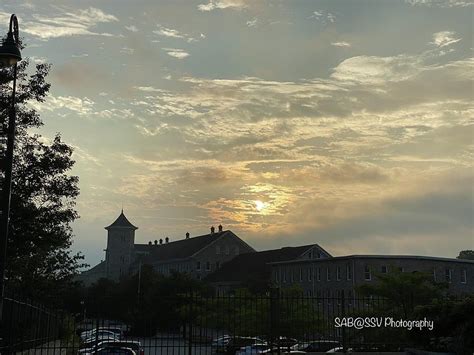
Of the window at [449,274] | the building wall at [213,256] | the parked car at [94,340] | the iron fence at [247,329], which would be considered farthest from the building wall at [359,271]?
the parked car at [94,340]

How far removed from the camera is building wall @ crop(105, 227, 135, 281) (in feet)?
446

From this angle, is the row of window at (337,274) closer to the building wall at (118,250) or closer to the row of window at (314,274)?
the row of window at (314,274)

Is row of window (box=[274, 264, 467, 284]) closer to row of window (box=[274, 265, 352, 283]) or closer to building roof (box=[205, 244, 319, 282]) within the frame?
row of window (box=[274, 265, 352, 283])

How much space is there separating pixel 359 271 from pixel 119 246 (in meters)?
79.5

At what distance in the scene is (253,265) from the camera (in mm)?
94750

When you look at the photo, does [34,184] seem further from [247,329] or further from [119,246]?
[119,246]

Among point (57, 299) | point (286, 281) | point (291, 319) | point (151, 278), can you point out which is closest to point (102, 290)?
point (151, 278)

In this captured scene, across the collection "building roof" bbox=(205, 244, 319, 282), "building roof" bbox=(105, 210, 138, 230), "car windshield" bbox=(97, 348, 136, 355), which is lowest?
"car windshield" bbox=(97, 348, 136, 355)

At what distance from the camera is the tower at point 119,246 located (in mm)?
135875

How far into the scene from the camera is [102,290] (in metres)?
88.6

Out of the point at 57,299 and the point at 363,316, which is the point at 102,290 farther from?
the point at 363,316

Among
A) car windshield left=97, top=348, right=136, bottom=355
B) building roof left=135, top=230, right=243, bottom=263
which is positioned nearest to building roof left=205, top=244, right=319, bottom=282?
building roof left=135, top=230, right=243, bottom=263

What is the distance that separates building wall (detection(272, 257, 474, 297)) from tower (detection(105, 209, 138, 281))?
6624 centimetres

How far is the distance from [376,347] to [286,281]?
5816 centimetres
